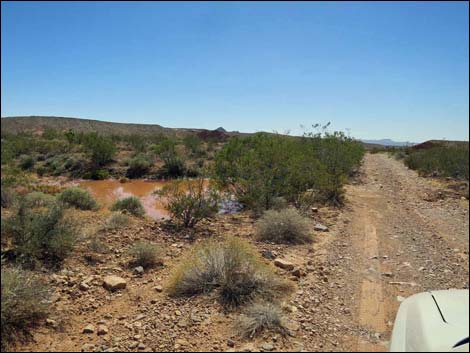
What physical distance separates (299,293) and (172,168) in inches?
793

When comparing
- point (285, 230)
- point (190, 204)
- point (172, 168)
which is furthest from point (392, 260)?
point (172, 168)

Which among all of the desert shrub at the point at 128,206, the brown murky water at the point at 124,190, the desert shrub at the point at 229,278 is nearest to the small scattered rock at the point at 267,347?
the desert shrub at the point at 229,278

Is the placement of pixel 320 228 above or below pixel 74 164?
below

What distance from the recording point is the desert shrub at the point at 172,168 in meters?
23.8

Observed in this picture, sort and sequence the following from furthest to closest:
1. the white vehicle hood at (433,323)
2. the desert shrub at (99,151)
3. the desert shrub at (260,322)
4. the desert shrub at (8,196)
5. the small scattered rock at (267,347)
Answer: the desert shrub at (99,151) < the desert shrub at (8,196) < the desert shrub at (260,322) < the small scattered rock at (267,347) < the white vehicle hood at (433,323)

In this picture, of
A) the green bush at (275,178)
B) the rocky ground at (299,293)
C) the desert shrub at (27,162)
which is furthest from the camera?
the desert shrub at (27,162)

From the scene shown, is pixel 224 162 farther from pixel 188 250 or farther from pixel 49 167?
pixel 49 167

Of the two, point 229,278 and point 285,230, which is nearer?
point 229,278

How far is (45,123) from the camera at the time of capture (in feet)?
186

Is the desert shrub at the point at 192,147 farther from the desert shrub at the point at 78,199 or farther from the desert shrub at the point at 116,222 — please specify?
the desert shrub at the point at 116,222

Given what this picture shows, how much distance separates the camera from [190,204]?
885cm

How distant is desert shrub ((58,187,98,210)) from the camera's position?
1167cm

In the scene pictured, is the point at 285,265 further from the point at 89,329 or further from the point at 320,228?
the point at 89,329

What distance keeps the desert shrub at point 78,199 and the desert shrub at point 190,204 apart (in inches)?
156
